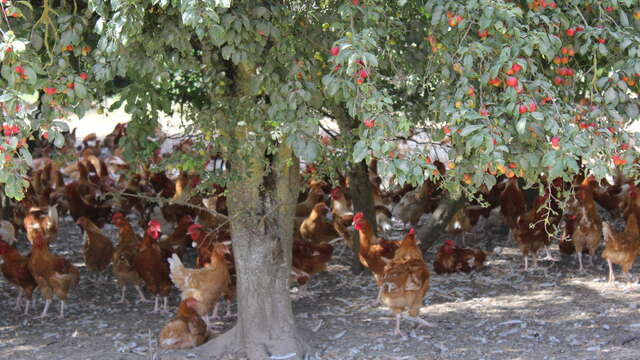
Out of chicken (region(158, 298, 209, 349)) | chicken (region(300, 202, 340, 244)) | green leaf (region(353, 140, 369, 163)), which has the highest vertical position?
green leaf (region(353, 140, 369, 163))

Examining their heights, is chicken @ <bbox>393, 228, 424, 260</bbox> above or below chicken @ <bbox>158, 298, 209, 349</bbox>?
above

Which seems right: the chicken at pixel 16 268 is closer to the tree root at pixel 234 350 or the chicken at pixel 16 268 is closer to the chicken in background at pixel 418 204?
the tree root at pixel 234 350

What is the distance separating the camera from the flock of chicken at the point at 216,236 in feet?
22.0

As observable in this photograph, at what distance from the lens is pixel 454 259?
28.0 ft

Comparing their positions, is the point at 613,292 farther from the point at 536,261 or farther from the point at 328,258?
the point at 328,258

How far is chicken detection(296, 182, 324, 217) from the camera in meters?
10.2

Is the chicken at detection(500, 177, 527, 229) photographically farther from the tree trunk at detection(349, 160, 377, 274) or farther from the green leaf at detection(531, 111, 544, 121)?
the green leaf at detection(531, 111, 544, 121)

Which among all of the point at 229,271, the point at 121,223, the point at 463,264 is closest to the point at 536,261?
the point at 463,264

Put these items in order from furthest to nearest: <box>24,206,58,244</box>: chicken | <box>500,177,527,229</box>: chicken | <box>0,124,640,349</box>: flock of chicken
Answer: <box>500,177,527,229</box>: chicken < <box>24,206,58,244</box>: chicken < <box>0,124,640,349</box>: flock of chicken

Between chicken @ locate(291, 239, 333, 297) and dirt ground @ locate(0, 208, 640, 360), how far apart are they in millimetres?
248

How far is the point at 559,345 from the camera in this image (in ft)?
21.2

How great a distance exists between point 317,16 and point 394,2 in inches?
21.7

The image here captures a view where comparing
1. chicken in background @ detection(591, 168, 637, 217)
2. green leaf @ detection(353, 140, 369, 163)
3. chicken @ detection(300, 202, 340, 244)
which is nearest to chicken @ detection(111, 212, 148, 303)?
chicken @ detection(300, 202, 340, 244)

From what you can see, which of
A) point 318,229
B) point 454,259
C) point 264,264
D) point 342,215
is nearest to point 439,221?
point 454,259
